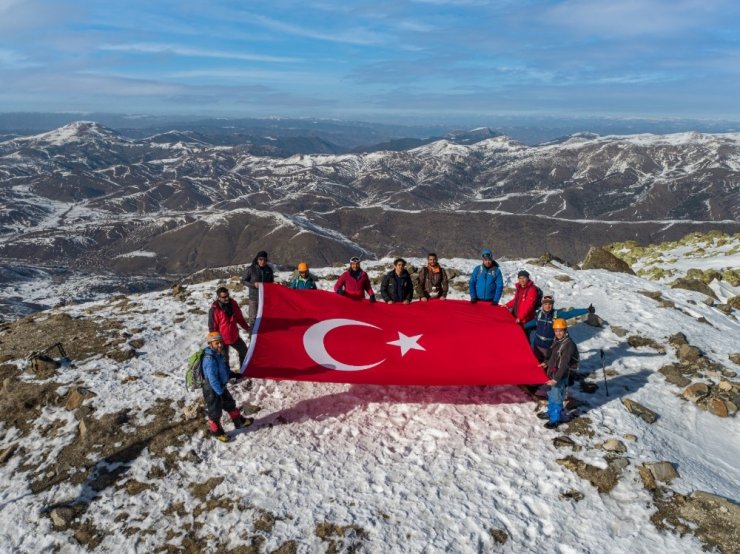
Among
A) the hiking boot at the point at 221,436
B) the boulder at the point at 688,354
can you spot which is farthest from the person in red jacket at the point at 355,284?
the boulder at the point at 688,354

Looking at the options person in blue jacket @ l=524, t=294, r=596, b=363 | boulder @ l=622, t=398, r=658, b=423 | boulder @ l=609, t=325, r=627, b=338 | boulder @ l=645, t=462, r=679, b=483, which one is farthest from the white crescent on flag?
boulder @ l=609, t=325, r=627, b=338

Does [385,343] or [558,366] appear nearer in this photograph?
[558,366]

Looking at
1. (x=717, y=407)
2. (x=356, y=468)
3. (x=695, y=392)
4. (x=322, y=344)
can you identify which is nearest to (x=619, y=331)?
(x=695, y=392)

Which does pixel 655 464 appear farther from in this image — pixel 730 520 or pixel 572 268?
pixel 572 268

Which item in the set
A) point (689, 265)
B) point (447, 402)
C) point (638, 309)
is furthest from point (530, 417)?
A: point (689, 265)

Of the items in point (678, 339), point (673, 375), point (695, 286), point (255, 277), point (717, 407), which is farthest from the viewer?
point (695, 286)

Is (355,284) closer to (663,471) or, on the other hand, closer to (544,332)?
(544,332)
